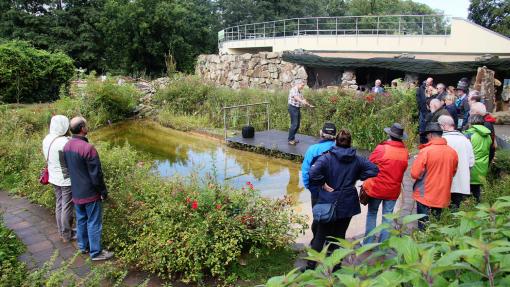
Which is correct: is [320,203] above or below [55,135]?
below

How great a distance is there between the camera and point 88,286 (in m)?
3.18

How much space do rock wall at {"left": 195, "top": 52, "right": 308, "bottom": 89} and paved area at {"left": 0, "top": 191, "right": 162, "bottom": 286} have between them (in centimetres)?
1448

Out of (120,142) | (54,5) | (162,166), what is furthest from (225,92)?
(54,5)

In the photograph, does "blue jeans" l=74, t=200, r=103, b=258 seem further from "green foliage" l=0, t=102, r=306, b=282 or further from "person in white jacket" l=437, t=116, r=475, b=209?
"person in white jacket" l=437, t=116, r=475, b=209

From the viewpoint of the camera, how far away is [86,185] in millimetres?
4352

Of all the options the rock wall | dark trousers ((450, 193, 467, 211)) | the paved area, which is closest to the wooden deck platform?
dark trousers ((450, 193, 467, 211))

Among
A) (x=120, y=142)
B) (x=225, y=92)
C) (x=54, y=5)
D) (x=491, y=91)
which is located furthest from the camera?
(x=54, y=5)

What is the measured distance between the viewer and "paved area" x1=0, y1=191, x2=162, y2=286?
426 centimetres

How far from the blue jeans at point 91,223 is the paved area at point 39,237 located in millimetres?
179

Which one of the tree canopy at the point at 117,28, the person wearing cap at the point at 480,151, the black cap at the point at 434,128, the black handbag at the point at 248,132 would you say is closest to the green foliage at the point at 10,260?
the black cap at the point at 434,128

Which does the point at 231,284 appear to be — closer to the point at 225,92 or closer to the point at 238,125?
the point at 238,125

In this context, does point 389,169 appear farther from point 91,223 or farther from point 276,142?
point 276,142

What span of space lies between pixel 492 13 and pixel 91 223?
124 feet

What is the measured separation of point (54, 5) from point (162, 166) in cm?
2720
